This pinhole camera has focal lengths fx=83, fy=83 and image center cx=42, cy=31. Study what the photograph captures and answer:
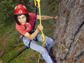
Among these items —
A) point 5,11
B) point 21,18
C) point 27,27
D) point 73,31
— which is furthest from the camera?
point 5,11

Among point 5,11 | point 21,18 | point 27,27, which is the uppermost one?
point 21,18

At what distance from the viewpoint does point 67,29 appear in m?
1.62

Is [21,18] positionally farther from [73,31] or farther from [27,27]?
[73,31]

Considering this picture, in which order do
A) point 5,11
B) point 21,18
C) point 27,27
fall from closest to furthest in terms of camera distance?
point 21,18, point 27,27, point 5,11

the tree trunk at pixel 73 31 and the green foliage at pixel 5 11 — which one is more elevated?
the tree trunk at pixel 73 31

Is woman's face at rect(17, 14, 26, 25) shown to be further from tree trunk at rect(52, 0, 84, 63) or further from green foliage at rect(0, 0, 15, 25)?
green foliage at rect(0, 0, 15, 25)

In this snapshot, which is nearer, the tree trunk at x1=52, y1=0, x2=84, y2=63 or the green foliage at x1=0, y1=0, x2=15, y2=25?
the tree trunk at x1=52, y1=0, x2=84, y2=63

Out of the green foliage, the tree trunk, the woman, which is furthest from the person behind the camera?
the green foliage

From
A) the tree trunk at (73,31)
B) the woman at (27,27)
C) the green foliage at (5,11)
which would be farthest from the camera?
the green foliage at (5,11)

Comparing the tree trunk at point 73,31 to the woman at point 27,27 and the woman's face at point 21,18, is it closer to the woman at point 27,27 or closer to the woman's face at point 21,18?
the woman at point 27,27

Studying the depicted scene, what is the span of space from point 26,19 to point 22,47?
2.85 metres

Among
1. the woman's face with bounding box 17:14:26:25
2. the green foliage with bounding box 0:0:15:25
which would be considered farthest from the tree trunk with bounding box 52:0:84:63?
the green foliage with bounding box 0:0:15:25

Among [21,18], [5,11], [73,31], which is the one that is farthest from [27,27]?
[5,11]

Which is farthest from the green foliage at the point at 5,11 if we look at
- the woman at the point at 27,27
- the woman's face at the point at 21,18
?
the woman's face at the point at 21,18
